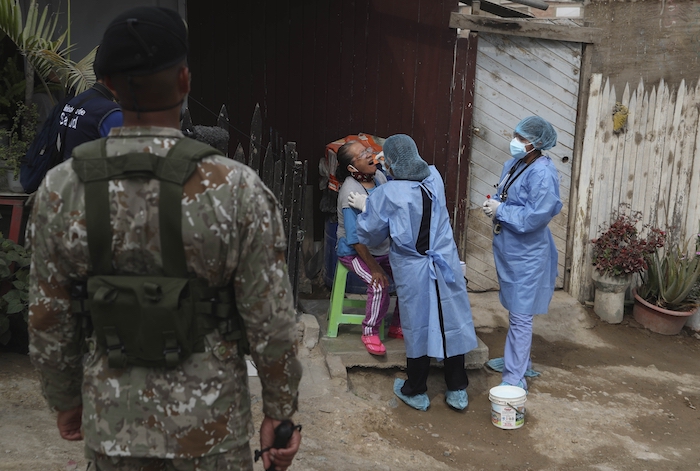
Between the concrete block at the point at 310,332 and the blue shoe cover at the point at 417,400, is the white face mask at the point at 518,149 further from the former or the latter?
the concrete block at the point at 310,332

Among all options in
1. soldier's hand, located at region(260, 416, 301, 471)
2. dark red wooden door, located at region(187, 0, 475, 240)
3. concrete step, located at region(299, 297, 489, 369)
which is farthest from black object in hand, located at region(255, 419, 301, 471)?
dark red wooden door, located at region(187, 0, 475, 240)

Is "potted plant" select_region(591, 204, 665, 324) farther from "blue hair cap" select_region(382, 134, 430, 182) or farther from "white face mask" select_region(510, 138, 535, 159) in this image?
"blue hair cap" select_region(382, 134, 430, 182)

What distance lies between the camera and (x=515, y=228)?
14.8 ft

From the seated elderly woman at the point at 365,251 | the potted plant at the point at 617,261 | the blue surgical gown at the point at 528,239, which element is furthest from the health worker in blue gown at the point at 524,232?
the potted plant at the point at 617,261

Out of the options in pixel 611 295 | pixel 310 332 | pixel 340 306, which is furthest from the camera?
pixel 611 295

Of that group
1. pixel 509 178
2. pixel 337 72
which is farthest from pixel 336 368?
pixel 337 72

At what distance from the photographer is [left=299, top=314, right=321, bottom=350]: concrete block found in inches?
191

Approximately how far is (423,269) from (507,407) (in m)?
1.03

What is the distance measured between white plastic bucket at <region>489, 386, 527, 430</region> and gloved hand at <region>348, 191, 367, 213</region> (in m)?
1.48

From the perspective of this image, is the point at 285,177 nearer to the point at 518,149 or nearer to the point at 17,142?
the point at 518,149

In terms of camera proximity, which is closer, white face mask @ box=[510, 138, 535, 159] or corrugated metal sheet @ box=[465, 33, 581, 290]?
white face mask @ box=[510, 138, 535, 159]

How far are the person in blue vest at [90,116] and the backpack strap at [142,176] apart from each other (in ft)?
5.66

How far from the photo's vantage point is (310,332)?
4895mm

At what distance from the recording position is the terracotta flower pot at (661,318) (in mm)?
6297
